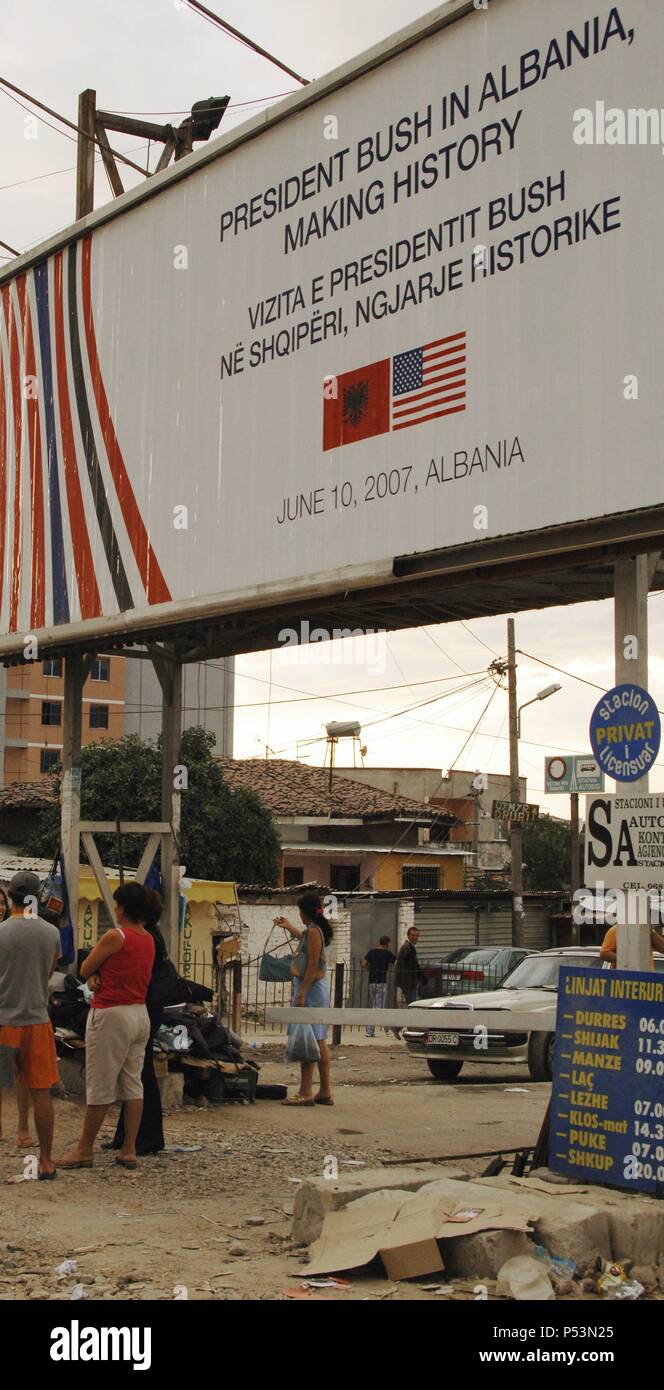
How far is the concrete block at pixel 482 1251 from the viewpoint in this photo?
237 inches

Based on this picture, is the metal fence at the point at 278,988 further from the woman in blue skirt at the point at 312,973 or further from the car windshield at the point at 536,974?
the woman in blue skirt at the point at 312,973

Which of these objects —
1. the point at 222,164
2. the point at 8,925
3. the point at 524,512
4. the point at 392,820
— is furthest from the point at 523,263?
the point at 392,820

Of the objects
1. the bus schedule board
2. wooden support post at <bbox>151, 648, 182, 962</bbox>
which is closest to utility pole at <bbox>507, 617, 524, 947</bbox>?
wooden support post at <bbox>151, 648, 182, 962</bbox>

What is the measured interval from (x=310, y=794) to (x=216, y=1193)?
39.7 metres

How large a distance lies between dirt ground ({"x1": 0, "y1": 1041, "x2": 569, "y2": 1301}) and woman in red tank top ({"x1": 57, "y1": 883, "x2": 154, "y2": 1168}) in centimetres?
21

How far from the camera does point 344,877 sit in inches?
1783

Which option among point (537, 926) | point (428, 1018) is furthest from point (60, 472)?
point (537, 926)

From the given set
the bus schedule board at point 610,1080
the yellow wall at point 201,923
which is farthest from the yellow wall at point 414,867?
the bus schedule board at point 610,1080

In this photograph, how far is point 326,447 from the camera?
388 inches

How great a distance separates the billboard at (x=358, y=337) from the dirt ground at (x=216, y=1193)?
12.6 ft

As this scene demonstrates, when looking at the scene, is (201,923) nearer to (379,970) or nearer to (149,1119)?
(379,970)

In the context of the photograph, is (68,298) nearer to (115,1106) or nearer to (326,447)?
(326,447)

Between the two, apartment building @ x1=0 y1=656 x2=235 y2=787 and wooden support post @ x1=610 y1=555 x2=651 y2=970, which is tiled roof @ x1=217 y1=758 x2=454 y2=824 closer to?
apartment building @ x1=0 y1=656 x2=235 y2=787
